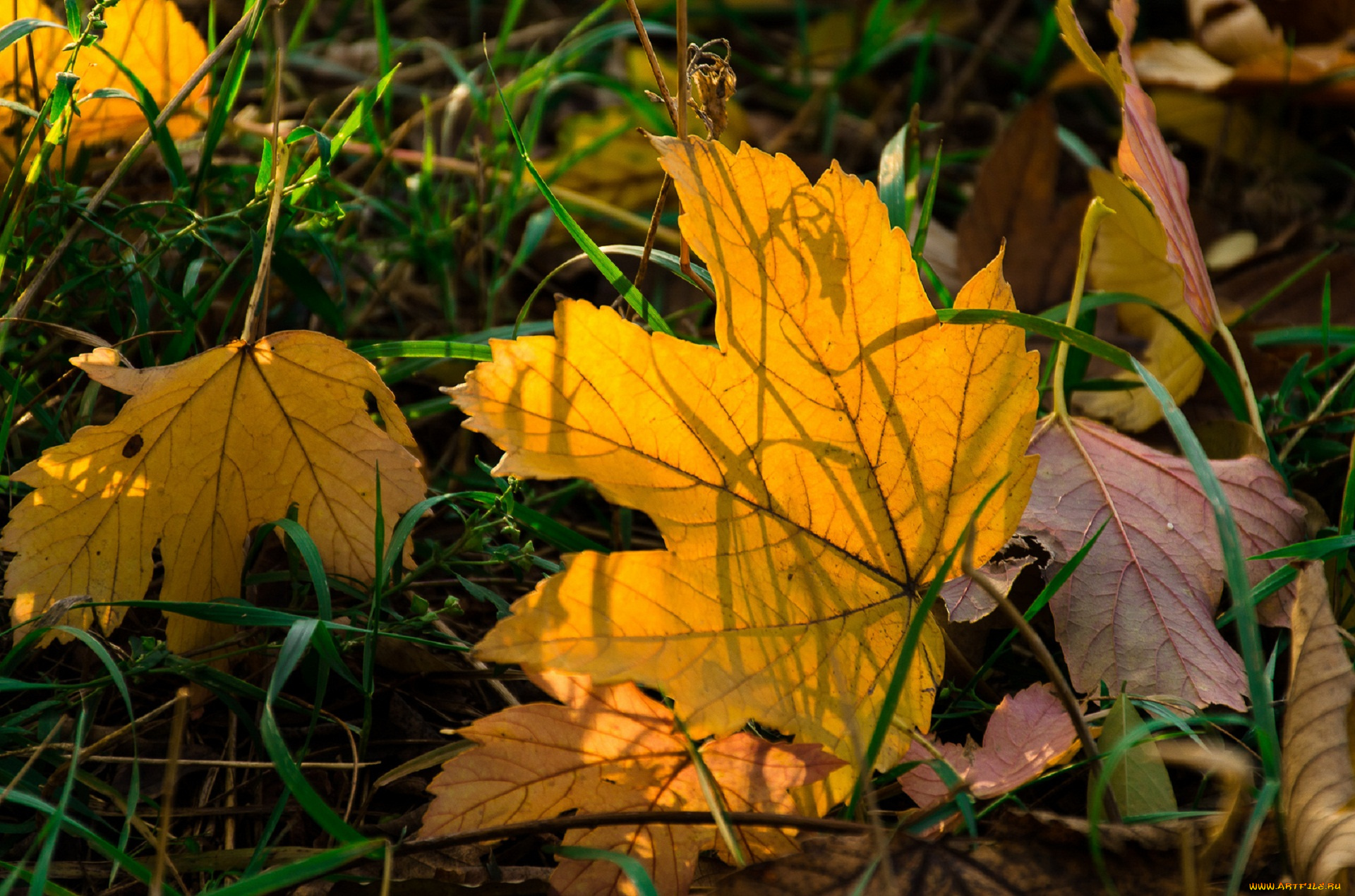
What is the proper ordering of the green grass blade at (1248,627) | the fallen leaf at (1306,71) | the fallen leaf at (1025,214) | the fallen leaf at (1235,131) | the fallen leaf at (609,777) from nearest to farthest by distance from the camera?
the green grass blade at (1248,627), the fallen leaf at (609,777), the fallen leaf at (1025,214), the fallen leaf at (1306,71), the fallen leaf at (1235,131)

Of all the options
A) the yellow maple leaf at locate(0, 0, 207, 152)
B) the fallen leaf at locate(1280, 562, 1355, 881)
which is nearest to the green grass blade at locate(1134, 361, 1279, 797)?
the fallen leaf at locate(1280, 562, 1355, 881)

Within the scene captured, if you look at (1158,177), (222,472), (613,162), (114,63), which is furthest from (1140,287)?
(114,63)

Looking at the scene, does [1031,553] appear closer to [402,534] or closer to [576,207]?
[402,534]

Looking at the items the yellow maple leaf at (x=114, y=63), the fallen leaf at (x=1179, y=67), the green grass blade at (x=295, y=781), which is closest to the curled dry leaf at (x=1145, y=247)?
the fallen leaf at (x=1179, y=67)

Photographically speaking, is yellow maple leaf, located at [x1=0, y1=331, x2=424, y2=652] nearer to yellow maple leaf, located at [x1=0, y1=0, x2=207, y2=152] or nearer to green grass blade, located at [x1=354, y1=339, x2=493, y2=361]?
green grass blade, located at [x1=354, y1=339, x2=493, y2=361]

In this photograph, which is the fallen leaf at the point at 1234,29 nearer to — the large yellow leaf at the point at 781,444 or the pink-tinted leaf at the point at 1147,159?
the pink-tinted leaf at the point at 1147,159

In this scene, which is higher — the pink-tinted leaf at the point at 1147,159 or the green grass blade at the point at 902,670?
the pink-tinted leaf at the point at 1147,159

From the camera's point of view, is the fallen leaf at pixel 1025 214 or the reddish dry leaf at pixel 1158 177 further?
the fallen leaf at pixel 1025 214
